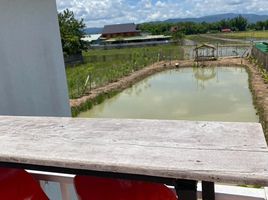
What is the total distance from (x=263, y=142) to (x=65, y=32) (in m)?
29.0

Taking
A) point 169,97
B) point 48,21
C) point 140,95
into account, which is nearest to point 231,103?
point 169,97

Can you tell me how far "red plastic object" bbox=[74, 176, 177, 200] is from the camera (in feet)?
3.49

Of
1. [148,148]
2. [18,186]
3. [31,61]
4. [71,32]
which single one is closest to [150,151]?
[148,148]

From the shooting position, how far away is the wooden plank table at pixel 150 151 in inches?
32.6

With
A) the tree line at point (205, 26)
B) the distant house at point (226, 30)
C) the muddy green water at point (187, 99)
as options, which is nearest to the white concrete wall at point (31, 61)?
the muddy green water at point (187, 99)

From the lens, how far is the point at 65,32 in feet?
94.0

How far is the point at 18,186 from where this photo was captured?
1225mm

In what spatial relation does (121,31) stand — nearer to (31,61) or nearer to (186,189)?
(31,61)

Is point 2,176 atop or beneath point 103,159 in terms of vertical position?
beneath

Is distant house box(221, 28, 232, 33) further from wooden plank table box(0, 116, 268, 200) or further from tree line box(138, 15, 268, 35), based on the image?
wooden plank table box(0, 116, 268, 200)

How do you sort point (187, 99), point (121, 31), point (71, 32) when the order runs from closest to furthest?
point (187, 99) → point (71, 32) → point (121, 31)

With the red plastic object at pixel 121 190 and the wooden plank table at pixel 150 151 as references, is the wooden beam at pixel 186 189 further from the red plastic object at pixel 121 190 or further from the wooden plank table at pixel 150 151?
the red plastic object at pixel 121 190

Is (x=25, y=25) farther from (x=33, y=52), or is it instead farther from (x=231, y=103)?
(x=231, y=103)

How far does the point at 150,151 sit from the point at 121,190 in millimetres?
234
